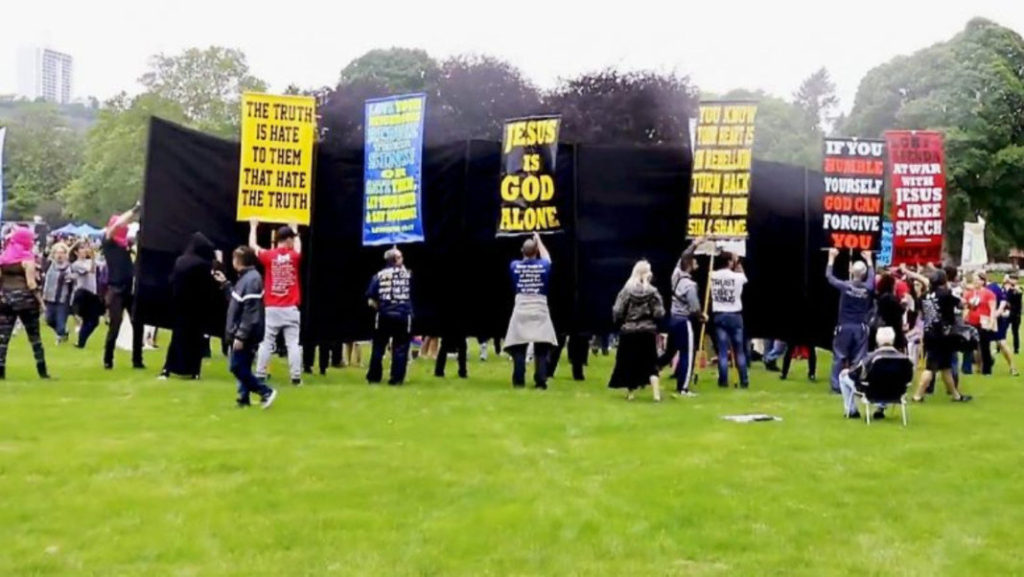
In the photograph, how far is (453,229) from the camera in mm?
16344

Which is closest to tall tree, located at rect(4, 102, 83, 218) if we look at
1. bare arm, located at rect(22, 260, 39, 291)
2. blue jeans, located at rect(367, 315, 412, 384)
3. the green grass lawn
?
bare arm, located at rect(22, 260, 39, 291)

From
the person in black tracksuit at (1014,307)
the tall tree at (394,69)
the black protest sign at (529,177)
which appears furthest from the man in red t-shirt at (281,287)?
the tall tree at (394,69)

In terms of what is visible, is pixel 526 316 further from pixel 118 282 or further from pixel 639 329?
pixel 118 282

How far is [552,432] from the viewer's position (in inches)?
459

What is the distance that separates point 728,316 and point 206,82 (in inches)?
2160

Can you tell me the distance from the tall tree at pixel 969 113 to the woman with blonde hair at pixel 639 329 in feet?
127

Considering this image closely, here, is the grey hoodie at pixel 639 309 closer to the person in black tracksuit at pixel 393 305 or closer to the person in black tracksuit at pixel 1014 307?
the person in black tracksuit at pixel 393 305

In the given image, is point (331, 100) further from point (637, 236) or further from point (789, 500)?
point (789, 500)

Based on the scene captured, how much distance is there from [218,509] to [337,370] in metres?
9.20

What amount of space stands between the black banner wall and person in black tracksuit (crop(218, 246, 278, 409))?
328cm

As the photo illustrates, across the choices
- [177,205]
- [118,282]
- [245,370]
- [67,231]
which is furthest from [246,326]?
[67,231]

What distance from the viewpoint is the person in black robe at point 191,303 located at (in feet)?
48.9

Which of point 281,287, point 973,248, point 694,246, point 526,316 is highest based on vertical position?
point 973,248

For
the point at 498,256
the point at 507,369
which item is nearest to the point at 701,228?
the point at 498,256
